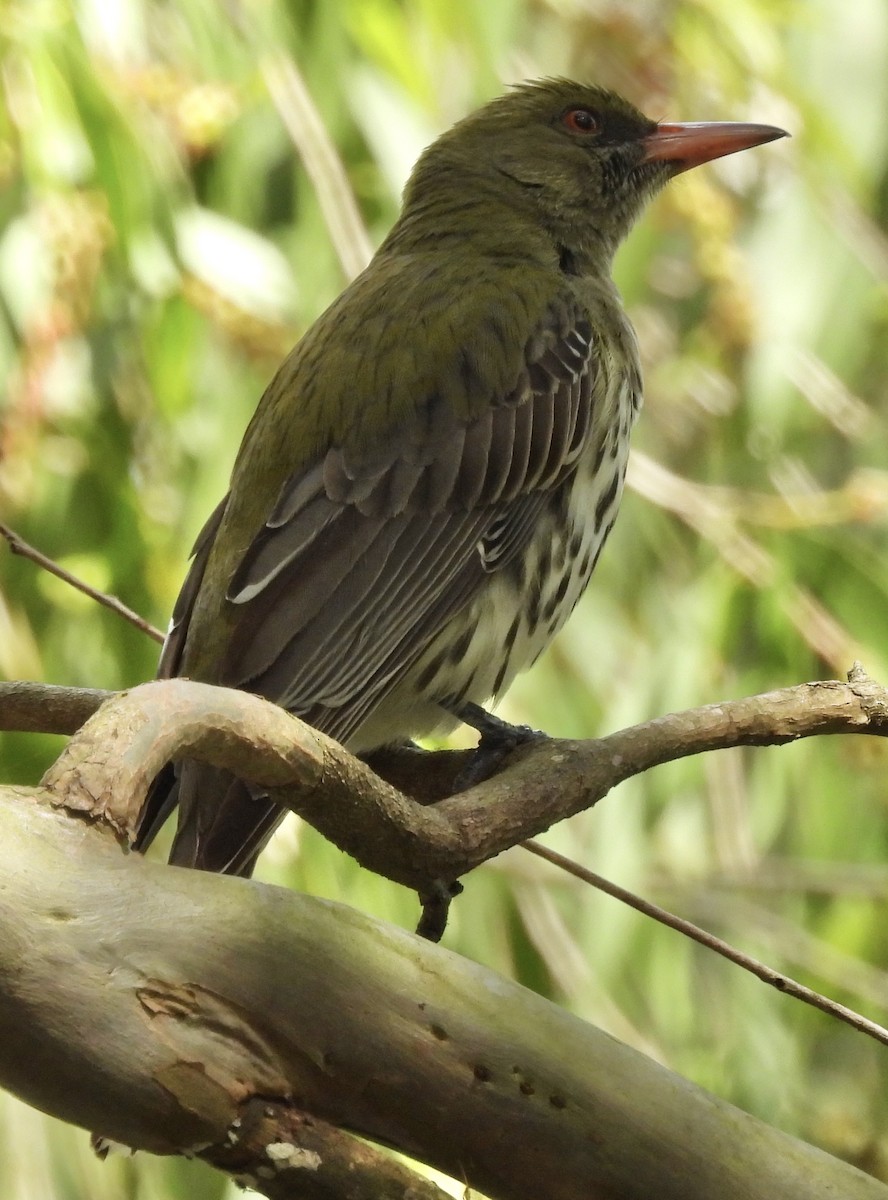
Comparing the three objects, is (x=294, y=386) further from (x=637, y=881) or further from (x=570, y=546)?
(x=637, y=881)

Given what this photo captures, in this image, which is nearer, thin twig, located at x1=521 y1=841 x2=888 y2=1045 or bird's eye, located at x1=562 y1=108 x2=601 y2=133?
thin twig, located at x1=521 y1=841 x2=888 y2=1045

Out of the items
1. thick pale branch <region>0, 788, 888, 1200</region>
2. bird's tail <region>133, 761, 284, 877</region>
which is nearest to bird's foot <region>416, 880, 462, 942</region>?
bird's tail <region>133, 761, 284, 877</region>

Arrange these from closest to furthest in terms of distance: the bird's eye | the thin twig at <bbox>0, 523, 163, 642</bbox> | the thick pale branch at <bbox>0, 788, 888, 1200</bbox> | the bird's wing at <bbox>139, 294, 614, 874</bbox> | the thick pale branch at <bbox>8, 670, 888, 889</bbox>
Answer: the thick pale branch at <bbox>0, 788, 888, 1200</bbox> → the thick pale branch at <bbox>8, 670, 888, 889</bbox> → the thin twig at <bbox>0, 523, 163, 642</bbox> → the bird's wing at <bbox>139, 294, 614, 874</bbox> → the bird's eye

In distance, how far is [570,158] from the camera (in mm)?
3844

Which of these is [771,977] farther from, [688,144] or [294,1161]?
[688,144]

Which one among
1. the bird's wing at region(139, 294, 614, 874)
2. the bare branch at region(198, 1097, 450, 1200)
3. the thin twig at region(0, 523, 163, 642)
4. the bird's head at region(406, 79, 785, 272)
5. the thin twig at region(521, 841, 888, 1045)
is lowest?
the bare branch at region(198, 1097, 450, 1200)

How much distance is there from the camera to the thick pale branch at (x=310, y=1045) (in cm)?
149

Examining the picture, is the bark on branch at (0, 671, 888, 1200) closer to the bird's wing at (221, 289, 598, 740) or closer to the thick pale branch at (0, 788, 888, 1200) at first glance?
the thick pale branch at (0, 788, 888, 1200)

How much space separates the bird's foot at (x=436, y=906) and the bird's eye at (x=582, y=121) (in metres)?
2.12

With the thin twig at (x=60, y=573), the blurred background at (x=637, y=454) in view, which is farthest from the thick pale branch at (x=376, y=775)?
the blurred background at (x=637, y=454)

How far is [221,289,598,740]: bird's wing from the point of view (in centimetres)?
282

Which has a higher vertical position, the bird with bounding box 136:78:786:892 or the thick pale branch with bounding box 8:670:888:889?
the bird with bounding box 136:78:786:892

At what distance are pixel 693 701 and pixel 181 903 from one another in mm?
2686

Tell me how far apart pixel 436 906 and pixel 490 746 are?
0.65m
